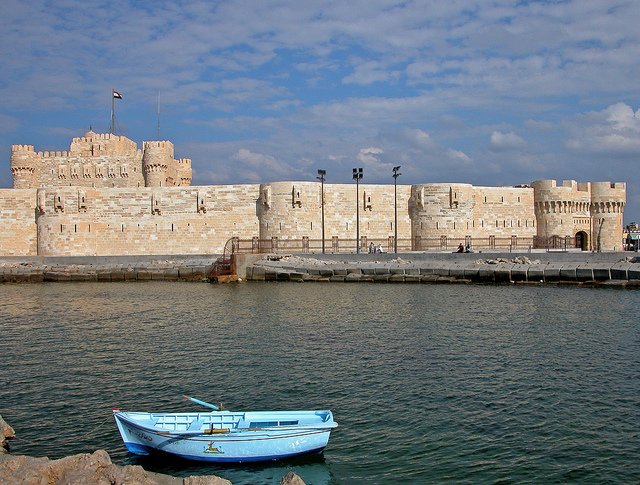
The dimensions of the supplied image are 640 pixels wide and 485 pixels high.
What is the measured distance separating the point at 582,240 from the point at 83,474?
3895 centimetres

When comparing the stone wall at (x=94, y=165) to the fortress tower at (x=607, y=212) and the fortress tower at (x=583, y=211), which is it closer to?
the fortress tower at (x=583, y=211)

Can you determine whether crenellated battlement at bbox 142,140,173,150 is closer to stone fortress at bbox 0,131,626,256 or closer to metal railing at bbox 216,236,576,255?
stone fortress at bbox 0,131,626,256

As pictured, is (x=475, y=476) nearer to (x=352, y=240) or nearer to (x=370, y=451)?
(x=370, y=451)

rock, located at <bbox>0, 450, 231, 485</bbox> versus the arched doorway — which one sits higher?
the arched doorway

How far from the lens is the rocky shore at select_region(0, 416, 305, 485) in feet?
18.3

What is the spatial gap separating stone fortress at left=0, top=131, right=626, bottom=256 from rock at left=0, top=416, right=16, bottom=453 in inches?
996

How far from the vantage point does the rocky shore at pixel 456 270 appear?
988 inches

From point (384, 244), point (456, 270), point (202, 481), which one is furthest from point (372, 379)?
point (384, 244)

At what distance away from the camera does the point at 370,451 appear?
7.42 meters

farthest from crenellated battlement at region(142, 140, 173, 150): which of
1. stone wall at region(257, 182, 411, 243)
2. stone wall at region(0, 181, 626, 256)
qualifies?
Answer: stone wall at region(257, 182, 411, 243)

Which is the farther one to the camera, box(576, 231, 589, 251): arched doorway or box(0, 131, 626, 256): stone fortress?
box(576, 231, 589, 251): arched doorway

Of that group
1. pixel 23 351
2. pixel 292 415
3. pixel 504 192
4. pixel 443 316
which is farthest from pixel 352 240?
pixel 292 415

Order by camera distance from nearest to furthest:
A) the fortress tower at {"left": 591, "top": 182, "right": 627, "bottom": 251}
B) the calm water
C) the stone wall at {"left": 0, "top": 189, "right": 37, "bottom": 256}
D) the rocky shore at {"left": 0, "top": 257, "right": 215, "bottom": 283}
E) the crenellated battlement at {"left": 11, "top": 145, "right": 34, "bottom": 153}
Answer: the calm water, the rocky shore at {"left": 0, "top": 257, "right": 215, "bottom": 283}, the stone wall at {"left": 0, "top": 189, "right": 37, "bottom": 256}, the fortress tower at {"left": 591, "top": 182, "right": 627, "bottom": 251}, the crenellated battlement at {"left": 11, "top": 145, "right": 34, "bottom": 153}

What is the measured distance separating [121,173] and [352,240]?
20.2 metres
